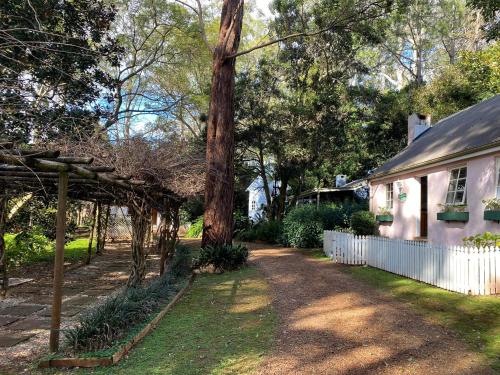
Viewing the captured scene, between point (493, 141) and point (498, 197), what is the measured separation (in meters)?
1.29

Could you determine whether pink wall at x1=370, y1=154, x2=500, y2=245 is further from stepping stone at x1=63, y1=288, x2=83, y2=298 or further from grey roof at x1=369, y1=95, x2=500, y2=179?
stepping stone at x1=63, y1=288, x2=83, y2=298

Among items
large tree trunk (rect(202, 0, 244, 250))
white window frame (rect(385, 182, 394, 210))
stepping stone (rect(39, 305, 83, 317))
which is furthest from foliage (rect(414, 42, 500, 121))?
stepping stone (rect(39, 305, 83, 317))

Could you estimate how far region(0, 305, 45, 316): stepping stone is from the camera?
739 centimetres

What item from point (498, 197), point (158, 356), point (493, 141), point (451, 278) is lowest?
point (158, 356)

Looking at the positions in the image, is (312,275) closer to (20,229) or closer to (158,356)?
(158,356)

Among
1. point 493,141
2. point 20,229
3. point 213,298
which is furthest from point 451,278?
point 20,229

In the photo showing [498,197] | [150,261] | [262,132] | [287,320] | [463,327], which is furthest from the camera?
[262,132]

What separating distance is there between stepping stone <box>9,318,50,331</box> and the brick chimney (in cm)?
1601

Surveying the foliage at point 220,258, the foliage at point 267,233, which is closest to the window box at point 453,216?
the foliage at point 220,258

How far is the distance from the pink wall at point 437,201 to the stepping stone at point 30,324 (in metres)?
9.35

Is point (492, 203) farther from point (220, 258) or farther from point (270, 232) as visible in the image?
point (270, 232)

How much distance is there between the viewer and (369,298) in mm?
8062

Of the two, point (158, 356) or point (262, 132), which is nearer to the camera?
point (158, 356)

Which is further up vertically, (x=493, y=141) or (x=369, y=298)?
(x=493, y=141)
